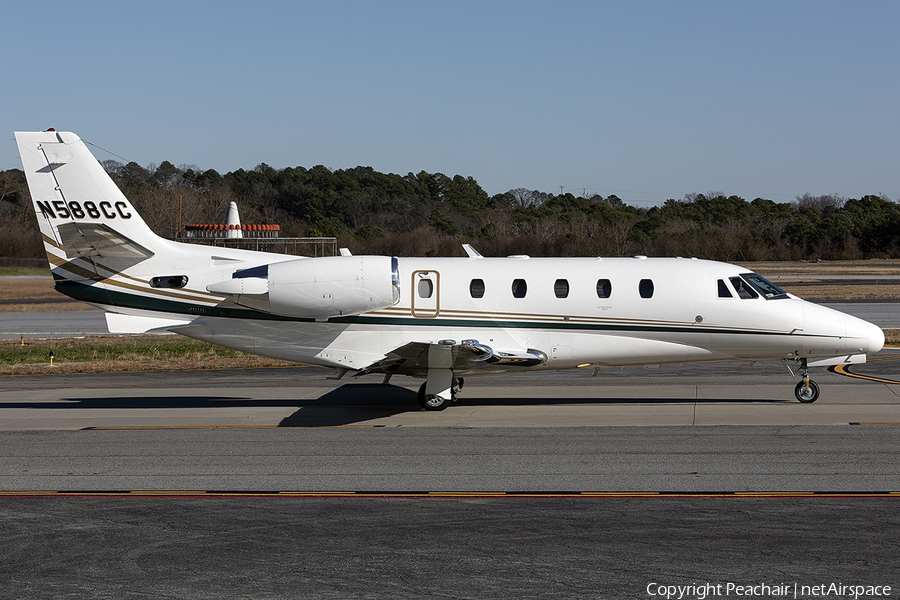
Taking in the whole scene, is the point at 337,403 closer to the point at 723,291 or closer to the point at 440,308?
the point at 440,308

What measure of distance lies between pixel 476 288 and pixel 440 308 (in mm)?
843

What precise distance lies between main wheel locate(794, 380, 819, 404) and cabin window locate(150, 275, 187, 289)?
12.8 m

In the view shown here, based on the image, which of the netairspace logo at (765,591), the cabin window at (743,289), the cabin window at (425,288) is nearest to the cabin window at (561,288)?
the cabin window at (425,288)

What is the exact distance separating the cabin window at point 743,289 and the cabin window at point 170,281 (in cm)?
1136

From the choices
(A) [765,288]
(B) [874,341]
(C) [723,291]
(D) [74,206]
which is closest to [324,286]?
(D) [74,206]

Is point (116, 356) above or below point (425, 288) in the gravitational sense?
below

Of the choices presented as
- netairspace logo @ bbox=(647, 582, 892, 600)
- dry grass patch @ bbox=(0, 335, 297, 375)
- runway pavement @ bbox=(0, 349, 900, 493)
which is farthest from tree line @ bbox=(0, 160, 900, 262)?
netairspace logo @ bbox=(647, 582, 892, 600)

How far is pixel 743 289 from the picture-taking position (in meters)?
17.1

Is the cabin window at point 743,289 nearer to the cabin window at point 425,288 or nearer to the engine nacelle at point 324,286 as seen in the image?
the cabin window at point 425,288

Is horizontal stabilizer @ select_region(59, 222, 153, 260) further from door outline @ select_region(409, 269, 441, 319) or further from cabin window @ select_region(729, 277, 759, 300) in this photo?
cabin window @ select_region(729, 277, 759, 300)

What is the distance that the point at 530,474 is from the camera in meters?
12.0

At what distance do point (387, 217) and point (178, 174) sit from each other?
114ft

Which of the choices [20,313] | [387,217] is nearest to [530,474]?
[20,313]

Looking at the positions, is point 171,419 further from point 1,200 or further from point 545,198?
point 545,198
